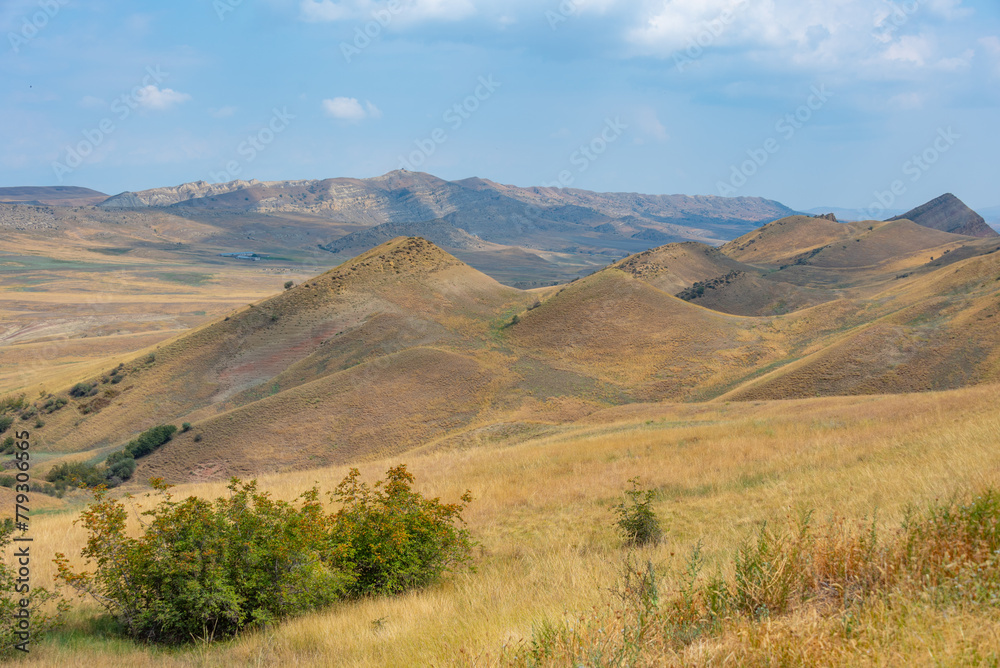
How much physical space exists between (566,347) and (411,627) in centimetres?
4629

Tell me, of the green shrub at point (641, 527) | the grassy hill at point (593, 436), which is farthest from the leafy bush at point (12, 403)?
the green shrub at point (641, 527)

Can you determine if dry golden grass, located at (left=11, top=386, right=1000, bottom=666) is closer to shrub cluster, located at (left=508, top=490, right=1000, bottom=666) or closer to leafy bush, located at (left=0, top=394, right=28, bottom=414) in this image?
shrub cluster, located at (left=508, top=490, right=1000, bottom=666)

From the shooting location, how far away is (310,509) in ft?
27.4

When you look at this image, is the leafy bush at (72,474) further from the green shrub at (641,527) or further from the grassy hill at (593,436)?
the green shrub at (641,527)

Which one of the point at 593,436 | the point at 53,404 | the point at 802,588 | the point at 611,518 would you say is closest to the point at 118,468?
the point at 53,404

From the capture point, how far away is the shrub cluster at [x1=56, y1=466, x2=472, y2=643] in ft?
23.7

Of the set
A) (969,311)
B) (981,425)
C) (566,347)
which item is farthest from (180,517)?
(969,311)

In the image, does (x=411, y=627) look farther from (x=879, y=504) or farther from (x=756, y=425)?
(x=756, y=425)

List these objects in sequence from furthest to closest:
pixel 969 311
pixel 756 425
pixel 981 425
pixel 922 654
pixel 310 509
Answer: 1. pixel 969 311
2. pixel 756 425
3. pixel 981 425
4. pixel 310 509
5. pixel 922 654

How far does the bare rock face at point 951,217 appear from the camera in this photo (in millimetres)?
165125

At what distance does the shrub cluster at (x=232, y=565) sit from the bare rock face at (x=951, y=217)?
19533 centimetres

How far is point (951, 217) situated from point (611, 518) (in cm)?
21134

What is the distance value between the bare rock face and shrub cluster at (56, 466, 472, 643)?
195333 millimetres

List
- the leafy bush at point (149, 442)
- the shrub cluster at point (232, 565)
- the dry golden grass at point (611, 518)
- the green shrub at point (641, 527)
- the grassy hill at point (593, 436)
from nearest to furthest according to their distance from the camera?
the dry golden grass at point (611, 518)
the grassy hill at point (593, 436)
the shrub cluster at point (232, 565)
the green shrub at point (641, 527)
the leafy bush at point (149, 442)
